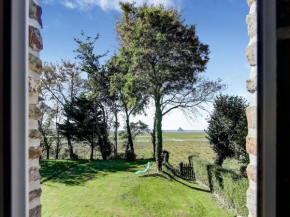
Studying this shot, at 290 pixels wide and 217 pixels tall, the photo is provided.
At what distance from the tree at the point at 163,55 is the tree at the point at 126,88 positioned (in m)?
0.13

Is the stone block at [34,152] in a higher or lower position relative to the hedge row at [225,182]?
higher

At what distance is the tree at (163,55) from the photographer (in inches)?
129

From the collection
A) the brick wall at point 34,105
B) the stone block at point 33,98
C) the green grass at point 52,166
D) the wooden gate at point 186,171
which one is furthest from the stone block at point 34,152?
the wooden gate at point 186,171

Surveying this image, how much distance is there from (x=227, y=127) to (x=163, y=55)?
1595 millimetres

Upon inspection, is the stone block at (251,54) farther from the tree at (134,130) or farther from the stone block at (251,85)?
the tree at (134,130)

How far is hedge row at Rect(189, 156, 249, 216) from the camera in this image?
7.45 ft

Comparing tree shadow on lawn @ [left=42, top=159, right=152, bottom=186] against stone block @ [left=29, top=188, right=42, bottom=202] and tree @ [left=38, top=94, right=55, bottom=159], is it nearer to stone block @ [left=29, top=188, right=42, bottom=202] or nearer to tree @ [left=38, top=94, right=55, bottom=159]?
tree @ [left=38, top=94, right=55, bottom=159]

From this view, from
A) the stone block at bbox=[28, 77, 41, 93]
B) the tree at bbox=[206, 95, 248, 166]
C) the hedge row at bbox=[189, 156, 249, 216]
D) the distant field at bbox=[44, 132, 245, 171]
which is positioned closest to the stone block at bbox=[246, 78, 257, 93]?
the stone block at bbox=[28, 77, 41, 93]

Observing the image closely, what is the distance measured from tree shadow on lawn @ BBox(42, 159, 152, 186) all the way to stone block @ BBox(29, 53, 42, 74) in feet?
9.95

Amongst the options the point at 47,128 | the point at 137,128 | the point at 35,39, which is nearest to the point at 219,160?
the point at 137,128

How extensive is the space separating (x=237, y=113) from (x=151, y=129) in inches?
58.4

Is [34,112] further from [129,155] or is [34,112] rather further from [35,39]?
[129,155]

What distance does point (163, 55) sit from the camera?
11.0 feet

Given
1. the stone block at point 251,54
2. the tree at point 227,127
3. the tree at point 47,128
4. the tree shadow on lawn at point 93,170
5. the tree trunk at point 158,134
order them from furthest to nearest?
1. the tree trunk at point 158,134
2. the tree shadow on lawn at point 93,170
3. the tree at point 47,128
4. the tree at point 227,127
5. the stone block at point 251,54
